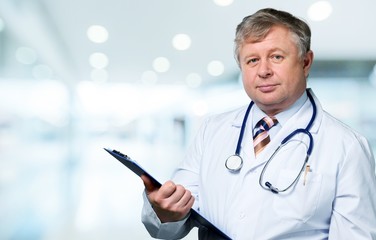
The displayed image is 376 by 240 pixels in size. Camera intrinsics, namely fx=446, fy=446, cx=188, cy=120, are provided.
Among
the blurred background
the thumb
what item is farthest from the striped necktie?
the blurred background

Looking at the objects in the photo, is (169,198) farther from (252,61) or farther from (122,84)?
(122,84)

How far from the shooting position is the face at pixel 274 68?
3.76 ft

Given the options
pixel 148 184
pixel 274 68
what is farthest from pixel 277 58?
pixel 148 184

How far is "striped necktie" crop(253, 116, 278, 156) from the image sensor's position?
47.8 inches

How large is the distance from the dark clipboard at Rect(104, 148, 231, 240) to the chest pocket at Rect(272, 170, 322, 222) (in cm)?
16

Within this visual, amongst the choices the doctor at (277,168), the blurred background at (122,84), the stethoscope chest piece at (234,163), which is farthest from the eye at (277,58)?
the blurred background at (122,84)

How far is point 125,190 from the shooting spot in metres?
5.37

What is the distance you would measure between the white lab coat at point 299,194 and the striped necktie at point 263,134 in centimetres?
2

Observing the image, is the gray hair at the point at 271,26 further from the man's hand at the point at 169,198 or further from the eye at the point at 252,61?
the man's hand at the point at 169,198

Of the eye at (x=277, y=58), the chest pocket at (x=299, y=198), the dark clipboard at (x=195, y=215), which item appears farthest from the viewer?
the eye at (x=277, y=58)

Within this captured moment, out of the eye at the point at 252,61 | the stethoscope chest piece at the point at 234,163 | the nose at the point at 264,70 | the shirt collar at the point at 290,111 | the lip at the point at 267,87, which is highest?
the eye at the point at 252,61

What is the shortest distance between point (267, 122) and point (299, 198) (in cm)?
25

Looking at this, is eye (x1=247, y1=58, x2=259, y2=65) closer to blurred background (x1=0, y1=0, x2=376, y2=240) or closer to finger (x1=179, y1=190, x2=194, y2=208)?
finger (x1=179, y1=190, x2=194, y2=208)

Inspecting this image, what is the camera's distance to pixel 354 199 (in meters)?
1.03
